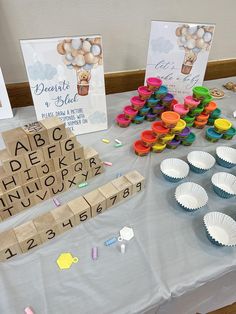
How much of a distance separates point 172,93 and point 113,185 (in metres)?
0.47

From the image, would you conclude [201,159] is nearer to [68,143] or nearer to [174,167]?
[174,167]

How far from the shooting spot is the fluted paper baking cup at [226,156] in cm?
72

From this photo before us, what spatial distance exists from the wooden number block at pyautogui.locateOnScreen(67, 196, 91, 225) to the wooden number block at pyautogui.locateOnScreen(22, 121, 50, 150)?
0.49ft

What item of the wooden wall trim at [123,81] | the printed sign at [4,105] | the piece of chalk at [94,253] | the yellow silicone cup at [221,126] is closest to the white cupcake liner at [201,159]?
the yellow silicone cup at [221,126]

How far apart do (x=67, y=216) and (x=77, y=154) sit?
151 millimetres

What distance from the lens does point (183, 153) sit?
781mm


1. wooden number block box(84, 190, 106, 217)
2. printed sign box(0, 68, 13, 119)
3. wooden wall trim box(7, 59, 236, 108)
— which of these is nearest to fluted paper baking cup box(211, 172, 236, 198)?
wooden number block box(84, 190, 106, 217)

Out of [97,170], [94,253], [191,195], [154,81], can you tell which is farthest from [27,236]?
[154,81]

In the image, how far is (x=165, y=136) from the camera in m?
0.74

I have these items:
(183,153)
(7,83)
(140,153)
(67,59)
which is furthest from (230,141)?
(7,83)

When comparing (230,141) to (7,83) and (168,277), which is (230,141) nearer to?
(168,277)

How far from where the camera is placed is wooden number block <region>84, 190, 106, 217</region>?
58 cm

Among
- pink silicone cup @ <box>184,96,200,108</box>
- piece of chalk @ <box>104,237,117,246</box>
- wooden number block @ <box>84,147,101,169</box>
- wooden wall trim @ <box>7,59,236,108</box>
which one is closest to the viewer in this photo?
piece of chalk @ <box>104,237,117,246</box>

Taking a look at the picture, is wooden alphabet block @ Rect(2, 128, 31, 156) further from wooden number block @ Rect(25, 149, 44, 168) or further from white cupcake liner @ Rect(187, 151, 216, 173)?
white cupcake liner @ Rect(187, 151, 216, 173)
